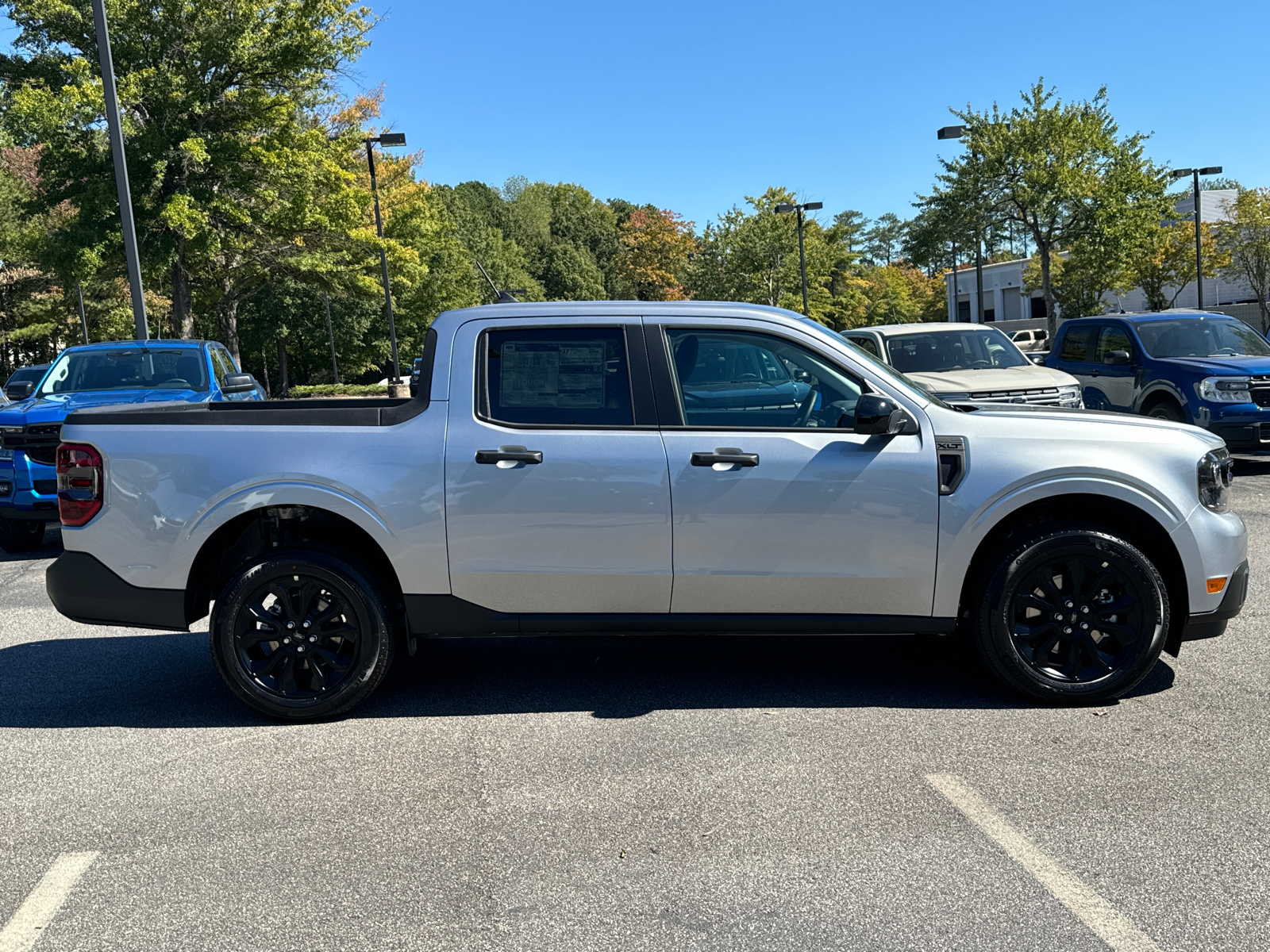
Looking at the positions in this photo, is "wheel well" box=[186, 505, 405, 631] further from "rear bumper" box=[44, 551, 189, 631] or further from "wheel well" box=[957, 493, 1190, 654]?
"wheel well" box=[957, 493, 1190, 654]

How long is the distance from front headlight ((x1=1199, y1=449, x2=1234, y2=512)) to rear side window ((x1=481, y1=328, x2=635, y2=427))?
259 centimetres

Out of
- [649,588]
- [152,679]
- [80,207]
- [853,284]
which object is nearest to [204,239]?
[80,207]

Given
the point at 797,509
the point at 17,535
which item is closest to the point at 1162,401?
the point at 797,509

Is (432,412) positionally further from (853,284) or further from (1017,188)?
(853,284)

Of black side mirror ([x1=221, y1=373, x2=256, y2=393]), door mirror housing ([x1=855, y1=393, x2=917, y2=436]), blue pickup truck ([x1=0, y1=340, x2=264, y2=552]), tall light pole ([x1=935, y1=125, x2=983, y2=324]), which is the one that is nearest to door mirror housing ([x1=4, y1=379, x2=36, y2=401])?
blue pickup truck ([x1=0, y1=340, x2=264, y2=552])

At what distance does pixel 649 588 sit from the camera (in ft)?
16.2

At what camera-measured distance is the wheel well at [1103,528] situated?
16.3ft

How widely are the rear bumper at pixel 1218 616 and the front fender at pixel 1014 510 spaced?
0.69 ft

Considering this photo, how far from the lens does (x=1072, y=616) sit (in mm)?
4918

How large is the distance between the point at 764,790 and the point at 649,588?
112cm

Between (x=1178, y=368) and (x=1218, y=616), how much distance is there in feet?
28.1

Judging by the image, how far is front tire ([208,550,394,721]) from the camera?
4.93 m

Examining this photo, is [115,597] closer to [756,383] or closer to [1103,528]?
[756,383]

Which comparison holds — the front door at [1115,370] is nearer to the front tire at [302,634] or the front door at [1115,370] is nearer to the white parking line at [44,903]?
the front tire at [302,634]
